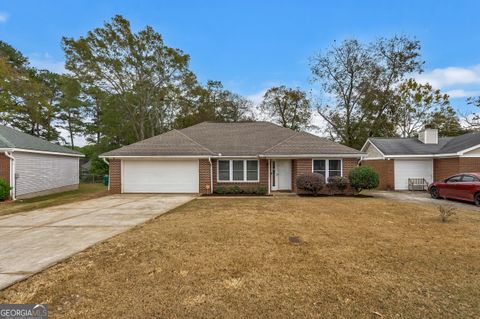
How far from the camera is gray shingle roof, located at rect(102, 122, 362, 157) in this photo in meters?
14.4

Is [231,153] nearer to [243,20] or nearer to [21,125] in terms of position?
[243,20]

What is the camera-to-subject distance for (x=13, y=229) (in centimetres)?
658

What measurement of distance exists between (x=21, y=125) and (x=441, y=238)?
130 feet

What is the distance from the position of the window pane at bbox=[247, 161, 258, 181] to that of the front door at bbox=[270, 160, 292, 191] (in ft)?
3.70

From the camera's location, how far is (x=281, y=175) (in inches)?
595

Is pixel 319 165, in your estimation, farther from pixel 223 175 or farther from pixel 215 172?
pixel 215 172

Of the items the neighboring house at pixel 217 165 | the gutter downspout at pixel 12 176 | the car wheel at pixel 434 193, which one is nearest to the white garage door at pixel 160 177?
the neighboring house at pixel 217 165

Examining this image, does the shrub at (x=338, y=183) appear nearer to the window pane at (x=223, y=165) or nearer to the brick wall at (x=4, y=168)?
the window pane at (x=223, y=165)

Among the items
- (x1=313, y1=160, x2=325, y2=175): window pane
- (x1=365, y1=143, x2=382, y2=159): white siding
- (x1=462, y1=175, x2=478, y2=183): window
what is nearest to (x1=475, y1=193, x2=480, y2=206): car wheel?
(x1=462, y1=175, x2=478, y2=183): window

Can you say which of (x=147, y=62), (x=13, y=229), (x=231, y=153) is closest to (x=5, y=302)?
(x=13, y=229)

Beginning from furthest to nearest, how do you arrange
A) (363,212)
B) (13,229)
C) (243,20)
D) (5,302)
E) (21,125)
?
(21,125) → (243,20) → (363,212) → (13,229) → (5,302)

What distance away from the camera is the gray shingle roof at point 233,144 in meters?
14.4

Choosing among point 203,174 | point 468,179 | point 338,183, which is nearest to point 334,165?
point 338,183

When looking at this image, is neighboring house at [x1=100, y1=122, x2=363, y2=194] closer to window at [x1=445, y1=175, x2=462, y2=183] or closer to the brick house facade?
the brick house facade
